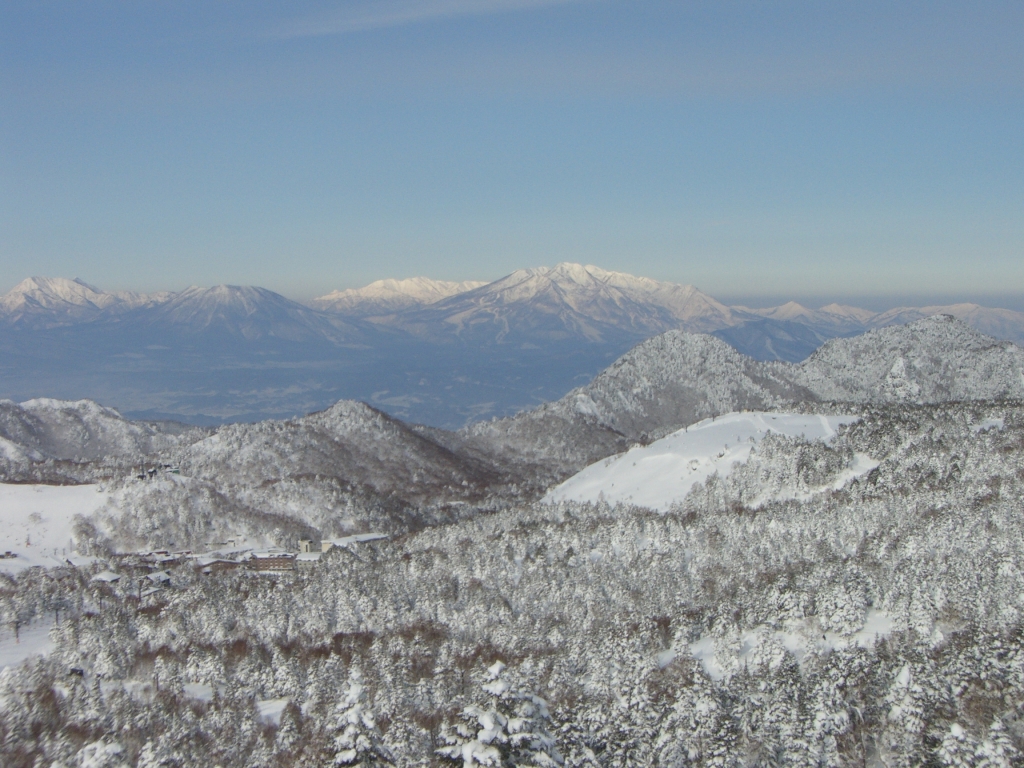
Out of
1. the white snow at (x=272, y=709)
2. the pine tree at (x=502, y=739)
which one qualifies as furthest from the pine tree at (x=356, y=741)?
the white snow at (x=272, y=709)

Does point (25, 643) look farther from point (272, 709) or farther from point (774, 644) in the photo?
point (774, 644)

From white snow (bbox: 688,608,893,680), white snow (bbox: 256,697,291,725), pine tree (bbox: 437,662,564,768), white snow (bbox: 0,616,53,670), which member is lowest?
white snow (bbox: 0,616,53,670)

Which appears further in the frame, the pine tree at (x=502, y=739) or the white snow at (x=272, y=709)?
the white snow at (x=272, y=709)

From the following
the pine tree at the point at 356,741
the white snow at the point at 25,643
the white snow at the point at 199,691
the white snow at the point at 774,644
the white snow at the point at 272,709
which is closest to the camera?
the pine tree at the point at 356,741

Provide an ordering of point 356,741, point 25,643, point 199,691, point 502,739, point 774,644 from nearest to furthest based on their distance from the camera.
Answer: point 502,739 < point 356,741 < point 774,644 < point 199,691 < point 25,643

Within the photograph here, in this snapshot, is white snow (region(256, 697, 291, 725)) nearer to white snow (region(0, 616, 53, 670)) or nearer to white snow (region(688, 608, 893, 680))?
white snow (region(0, 616, 53, 670))

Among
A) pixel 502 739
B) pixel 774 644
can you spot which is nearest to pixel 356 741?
pixel 502 739

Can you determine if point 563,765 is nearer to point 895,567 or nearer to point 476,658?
point 476,658

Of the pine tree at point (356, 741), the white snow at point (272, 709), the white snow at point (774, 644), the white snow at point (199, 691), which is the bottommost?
the white snow at point (199, 691)

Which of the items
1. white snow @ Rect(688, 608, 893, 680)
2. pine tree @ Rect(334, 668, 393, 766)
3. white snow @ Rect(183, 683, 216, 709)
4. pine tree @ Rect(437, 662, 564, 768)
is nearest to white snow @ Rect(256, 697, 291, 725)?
white snow @ Rect(183, 683, 216, 709)

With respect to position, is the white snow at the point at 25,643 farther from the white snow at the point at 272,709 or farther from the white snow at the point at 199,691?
the white snow at the point at 272,709

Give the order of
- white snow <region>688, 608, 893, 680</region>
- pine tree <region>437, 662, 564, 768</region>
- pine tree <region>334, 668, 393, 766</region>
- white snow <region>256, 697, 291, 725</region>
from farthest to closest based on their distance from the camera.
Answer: white snow <region>688, 608, 893, 680</region> < white snow <region>256, 697, 291, 725</region> < pine tree <region>334, 668, 393, 766</region> < pine tree <region>437, 662, 564, 768</region>
